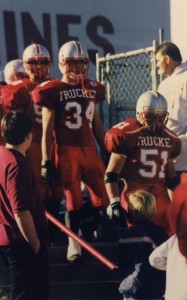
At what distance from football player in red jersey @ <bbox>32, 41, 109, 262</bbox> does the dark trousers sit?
4.48 feet

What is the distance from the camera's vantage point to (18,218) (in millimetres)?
4055

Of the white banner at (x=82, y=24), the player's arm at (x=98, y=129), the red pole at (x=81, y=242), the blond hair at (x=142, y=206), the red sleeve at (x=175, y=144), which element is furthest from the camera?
the white banner at (x=82, y=24)

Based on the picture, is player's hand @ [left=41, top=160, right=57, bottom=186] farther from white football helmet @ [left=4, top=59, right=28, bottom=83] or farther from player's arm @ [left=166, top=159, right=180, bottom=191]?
white football helmet @ [left=4, top=59, right=28, bottom=83]

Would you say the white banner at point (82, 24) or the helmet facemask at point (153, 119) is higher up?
the white banner at point (82, 24)

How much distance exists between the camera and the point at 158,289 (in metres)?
4.19

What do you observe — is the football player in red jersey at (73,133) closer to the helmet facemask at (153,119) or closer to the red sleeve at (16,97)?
the red sleeve at (16,97)

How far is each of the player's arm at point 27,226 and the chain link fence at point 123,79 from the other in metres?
2.78

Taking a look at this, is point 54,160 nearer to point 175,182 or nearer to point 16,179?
point 175,182

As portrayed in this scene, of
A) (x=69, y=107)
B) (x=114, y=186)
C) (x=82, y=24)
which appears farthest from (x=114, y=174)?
(x=82, y=24)

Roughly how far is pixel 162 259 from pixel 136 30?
749 cm

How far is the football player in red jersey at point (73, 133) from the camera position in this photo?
222 inches

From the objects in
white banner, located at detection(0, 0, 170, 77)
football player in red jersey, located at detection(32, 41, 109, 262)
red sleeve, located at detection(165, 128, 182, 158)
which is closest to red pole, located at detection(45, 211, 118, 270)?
football player in red jersey, located at detection(32, 41, 109, 262)

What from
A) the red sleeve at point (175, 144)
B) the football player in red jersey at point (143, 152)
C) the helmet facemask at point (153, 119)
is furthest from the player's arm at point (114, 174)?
the red sleeve at point (175, 144)

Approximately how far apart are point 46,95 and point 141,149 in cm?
85
